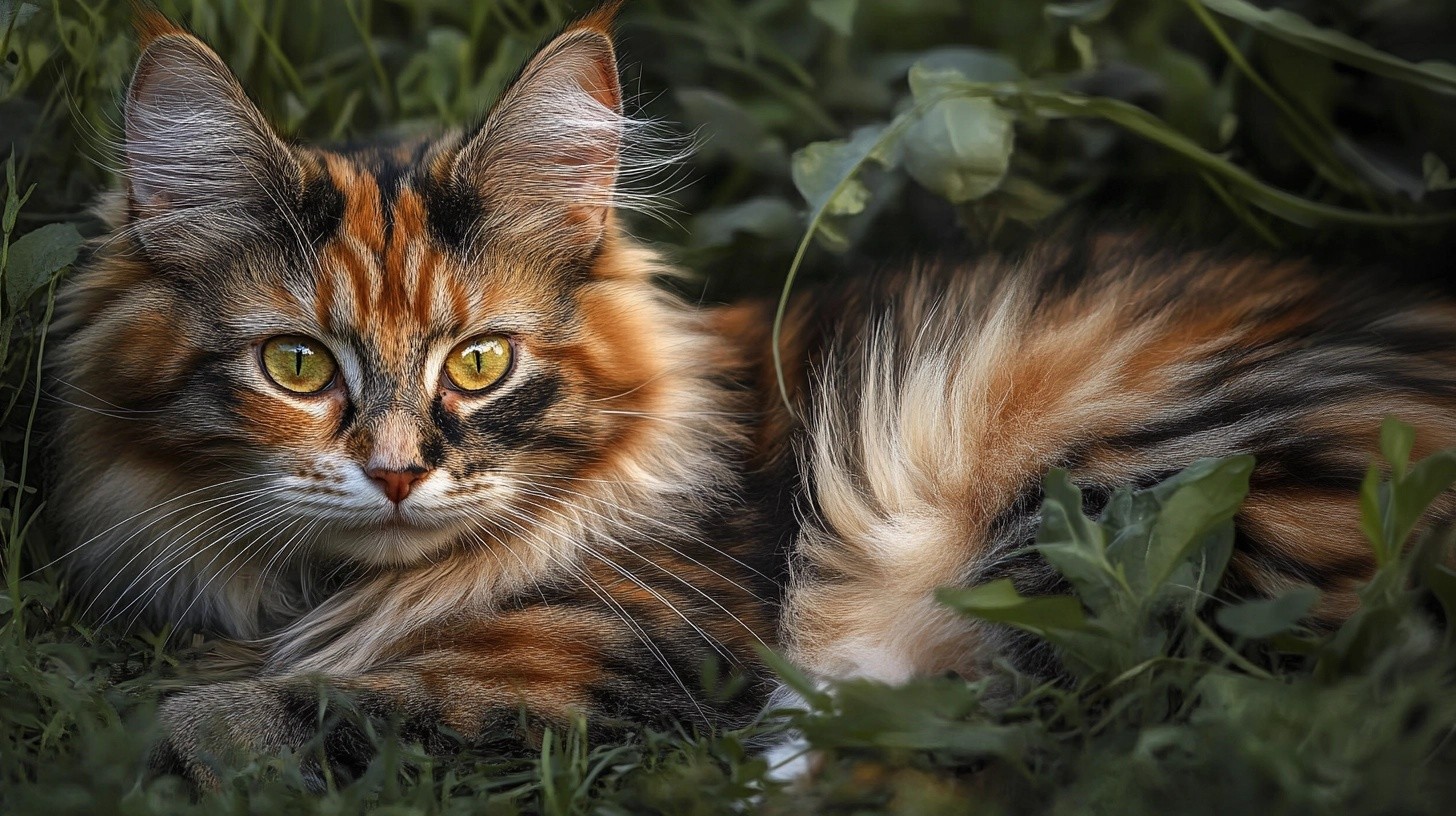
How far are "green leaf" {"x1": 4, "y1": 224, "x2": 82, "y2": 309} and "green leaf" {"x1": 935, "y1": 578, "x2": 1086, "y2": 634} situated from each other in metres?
1.58

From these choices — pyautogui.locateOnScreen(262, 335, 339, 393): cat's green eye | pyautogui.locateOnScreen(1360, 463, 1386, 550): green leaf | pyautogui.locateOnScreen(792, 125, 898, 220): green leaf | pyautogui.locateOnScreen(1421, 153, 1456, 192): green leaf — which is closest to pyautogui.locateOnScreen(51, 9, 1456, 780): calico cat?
pyautogui.locateOnScreen(262, 335, 339, 393): cat's green eye

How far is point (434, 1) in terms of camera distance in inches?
123

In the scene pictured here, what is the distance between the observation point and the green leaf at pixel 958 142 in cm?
241

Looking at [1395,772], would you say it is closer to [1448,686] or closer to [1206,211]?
[1448,686]

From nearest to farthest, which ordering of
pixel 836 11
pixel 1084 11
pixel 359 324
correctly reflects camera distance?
pixel 359 324 < pixel 1084 11 < pixel 836 11

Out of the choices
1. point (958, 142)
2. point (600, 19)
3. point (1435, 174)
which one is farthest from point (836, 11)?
point (1435, 174)

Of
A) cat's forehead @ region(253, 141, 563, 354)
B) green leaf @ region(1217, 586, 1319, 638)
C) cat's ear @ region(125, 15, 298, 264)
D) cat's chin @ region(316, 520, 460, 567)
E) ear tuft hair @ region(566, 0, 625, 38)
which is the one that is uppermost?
ear tuft hair @ region(566, 0, 625, 38)

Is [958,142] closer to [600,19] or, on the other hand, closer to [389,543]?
[600,19]

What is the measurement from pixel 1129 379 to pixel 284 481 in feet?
4.50

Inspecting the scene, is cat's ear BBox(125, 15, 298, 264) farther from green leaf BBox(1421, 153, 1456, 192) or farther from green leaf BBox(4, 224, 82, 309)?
green leaf BBox(1421, 153, 1456, 192)

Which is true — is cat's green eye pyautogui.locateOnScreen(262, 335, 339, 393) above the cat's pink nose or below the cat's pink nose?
above

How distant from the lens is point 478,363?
6.20 ft

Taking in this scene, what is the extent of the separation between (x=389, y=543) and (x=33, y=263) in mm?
804

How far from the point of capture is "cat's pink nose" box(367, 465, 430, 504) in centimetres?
172
